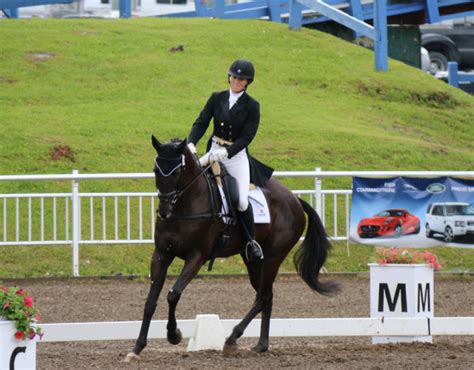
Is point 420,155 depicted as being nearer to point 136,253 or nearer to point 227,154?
point 136,253

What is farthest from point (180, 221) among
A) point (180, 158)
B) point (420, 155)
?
point (420, 155)

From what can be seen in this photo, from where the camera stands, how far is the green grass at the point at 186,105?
17.9 metres

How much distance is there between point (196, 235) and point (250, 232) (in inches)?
29.9

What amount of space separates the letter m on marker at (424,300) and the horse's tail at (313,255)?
88 cm

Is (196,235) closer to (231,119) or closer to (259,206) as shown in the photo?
(259,206)

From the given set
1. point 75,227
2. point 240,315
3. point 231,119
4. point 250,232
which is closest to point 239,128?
point 231,119

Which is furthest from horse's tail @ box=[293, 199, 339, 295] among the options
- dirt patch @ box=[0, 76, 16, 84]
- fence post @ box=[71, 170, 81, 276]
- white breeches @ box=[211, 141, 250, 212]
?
dirt patch @ box=[0, 76, 16, 84]

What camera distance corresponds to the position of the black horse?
29.9ft

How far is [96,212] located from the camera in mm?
16609

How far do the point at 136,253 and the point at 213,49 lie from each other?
10.4 meters

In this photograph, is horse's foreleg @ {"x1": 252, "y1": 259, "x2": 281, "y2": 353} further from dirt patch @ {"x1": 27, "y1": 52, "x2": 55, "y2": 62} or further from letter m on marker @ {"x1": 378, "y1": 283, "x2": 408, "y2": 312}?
dirt patch @ {"x1": 27, "y1": 52, "x2": 55, "y2": 62}

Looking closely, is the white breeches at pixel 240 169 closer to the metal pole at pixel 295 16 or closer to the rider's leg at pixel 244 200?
the rider's leg at pixel 244 200

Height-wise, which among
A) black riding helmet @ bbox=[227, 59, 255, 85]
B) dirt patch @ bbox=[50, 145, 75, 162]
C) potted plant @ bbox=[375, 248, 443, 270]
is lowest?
potted plant @ bbox=[375, 248, 443, 270]

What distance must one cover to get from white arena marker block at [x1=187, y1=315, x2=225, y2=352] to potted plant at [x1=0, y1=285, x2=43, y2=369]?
102 inches
